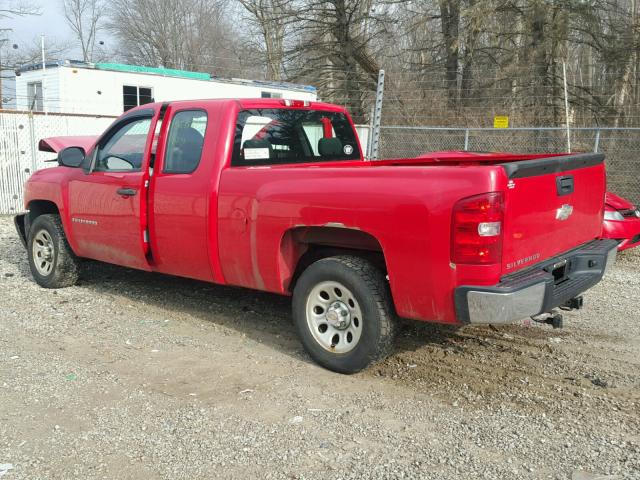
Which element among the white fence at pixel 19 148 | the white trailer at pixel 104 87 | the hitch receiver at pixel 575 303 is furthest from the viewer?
→ the white trailer at pixel 104 87

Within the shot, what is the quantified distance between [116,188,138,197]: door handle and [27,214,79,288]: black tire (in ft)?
4.50

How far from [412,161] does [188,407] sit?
8.61 ft

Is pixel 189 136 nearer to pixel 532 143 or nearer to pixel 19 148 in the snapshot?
pixel 19 148

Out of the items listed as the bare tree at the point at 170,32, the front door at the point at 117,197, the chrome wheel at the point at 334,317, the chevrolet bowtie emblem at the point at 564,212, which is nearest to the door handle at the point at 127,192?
the front door at the point at 117,197

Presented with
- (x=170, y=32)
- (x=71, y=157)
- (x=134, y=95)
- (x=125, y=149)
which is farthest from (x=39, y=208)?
(x=170, y=32)

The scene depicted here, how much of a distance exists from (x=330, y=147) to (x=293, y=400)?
2677 millimetres

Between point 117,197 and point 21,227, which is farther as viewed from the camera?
point 21,227

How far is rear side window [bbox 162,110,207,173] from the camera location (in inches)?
202

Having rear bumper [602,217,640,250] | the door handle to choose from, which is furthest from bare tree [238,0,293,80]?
the door handle

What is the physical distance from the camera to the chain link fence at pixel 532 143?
40.9ft

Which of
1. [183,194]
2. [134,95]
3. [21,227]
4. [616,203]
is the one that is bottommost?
[21,227]

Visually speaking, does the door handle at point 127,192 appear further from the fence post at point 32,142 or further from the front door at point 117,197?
the fence post at point 32,142

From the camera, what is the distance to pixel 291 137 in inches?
217

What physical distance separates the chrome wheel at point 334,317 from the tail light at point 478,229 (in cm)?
90
